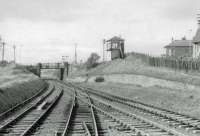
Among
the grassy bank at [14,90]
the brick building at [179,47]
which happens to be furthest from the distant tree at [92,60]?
the brick building at [179,47]

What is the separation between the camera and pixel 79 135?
1282 cm

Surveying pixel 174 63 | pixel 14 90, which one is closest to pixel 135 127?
pixel 14 90

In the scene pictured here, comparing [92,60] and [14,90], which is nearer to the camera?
[14,90]

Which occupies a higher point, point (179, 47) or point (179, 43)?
point (179, 43)

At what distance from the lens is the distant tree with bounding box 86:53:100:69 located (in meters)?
83.7

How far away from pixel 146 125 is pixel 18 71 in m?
70.7

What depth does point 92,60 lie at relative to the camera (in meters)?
88.2

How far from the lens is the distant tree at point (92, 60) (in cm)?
8369

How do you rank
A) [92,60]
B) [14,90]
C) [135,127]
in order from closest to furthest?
[135,127], [14,90], [92,60]

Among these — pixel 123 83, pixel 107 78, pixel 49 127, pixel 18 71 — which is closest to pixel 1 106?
pixel 49 127

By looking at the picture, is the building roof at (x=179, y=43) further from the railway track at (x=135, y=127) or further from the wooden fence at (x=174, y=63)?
the railway track at (x=135, y=127)

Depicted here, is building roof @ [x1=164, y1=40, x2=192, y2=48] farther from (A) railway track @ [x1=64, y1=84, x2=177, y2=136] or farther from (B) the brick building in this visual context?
(A) railway track @ [x1=64, y1=84, x2=177, y2=136]

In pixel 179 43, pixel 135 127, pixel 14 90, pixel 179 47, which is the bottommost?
pixel 135 127

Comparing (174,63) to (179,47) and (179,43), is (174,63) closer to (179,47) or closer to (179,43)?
(179,47)
